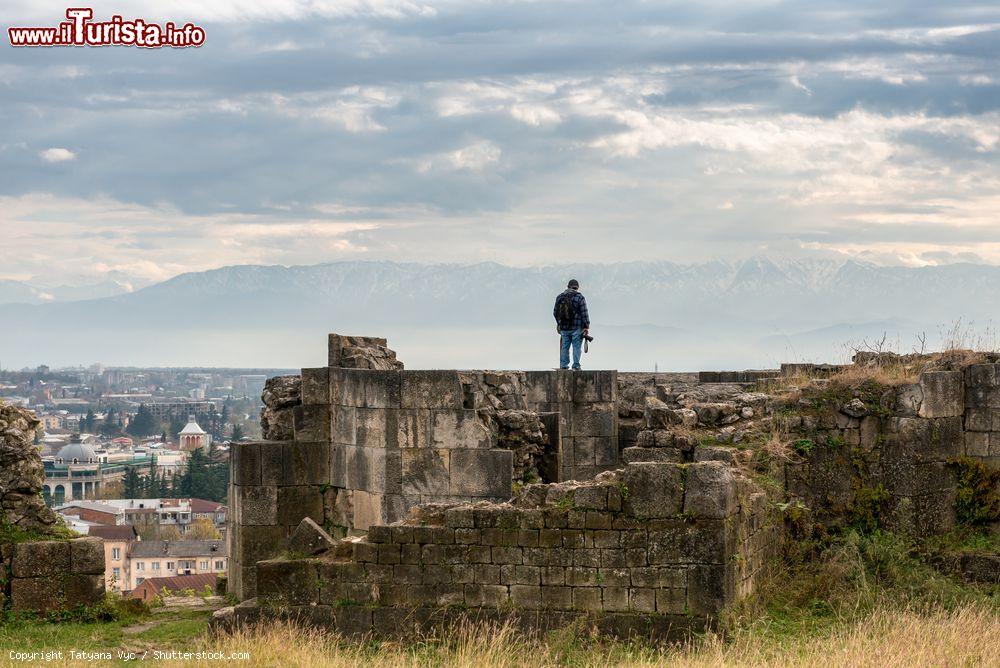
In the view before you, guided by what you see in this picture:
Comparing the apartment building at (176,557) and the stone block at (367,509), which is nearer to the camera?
the stone block at (367,509)

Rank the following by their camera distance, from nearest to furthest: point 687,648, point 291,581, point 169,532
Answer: point 687,648 → point 291,581 → point 169,532

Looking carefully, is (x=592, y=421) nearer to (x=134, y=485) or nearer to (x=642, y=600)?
(x=642, y=600)

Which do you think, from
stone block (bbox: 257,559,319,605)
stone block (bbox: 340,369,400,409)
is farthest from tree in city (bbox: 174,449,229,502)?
stone block (bbox: 257,559,319,605)

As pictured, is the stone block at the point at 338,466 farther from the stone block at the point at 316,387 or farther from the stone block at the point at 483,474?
the stone block at the point at 483,474

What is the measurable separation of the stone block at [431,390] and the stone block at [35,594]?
396 cm

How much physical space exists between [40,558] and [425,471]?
13.0 feet

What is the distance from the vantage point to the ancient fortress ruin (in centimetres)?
1068

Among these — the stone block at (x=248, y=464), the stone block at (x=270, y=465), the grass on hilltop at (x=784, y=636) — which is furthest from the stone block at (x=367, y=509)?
the grass on hilltop at (x=784, y=636)

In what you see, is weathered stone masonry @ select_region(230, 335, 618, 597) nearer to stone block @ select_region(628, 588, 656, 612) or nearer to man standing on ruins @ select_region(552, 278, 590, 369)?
man standing on ruins @ select_region(552, 278, 590, 369)

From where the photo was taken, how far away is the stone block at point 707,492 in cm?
1057

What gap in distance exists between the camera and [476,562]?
10938 millimetres

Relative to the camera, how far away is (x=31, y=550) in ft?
43.2

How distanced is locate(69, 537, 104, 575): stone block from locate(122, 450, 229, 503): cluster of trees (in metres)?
93.7

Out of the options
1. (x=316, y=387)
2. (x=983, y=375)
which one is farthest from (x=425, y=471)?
(x=983, y=375)
